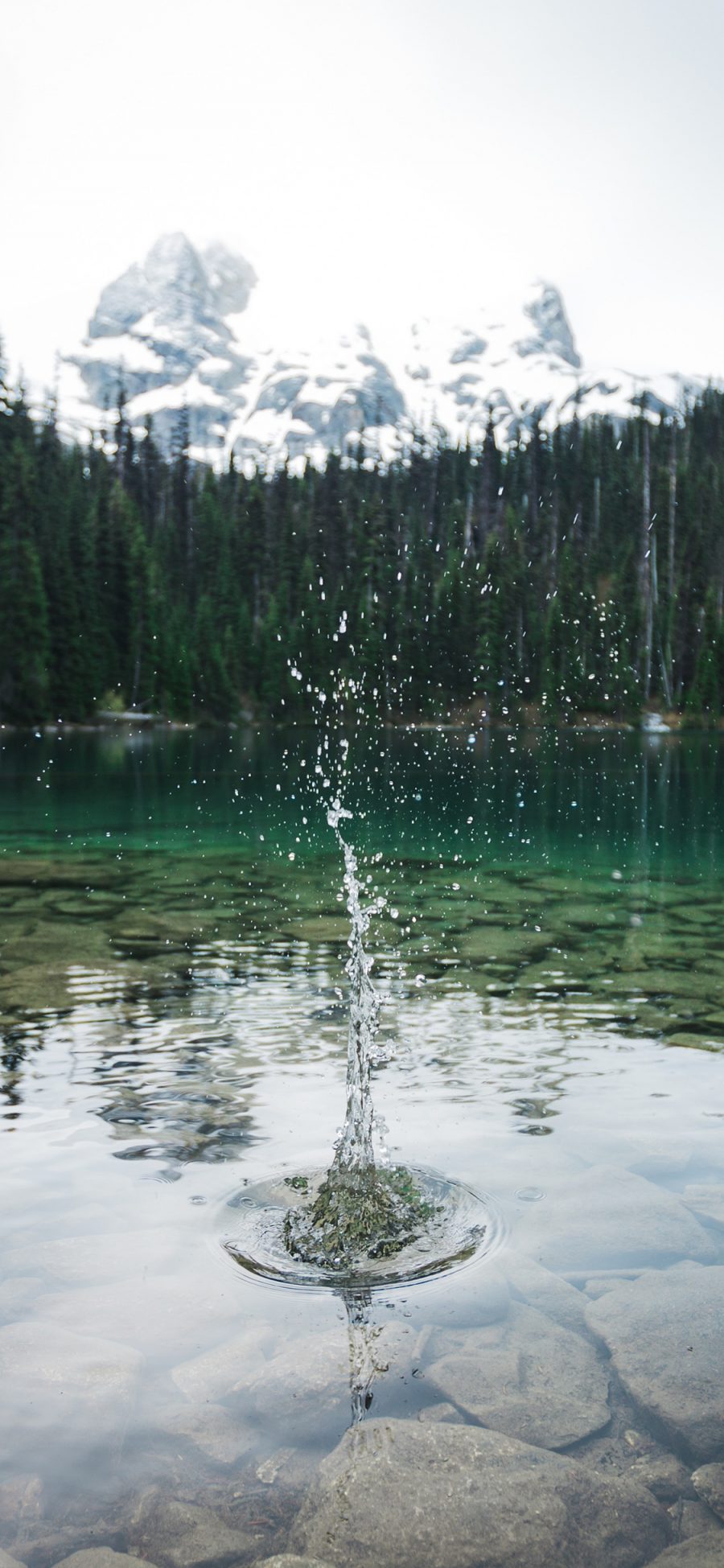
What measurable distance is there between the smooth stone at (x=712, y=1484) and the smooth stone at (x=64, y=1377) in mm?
2024

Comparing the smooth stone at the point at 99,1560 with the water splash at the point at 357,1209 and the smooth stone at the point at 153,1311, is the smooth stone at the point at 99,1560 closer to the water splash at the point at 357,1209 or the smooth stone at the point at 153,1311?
the smooth stone at the point at 153,1311

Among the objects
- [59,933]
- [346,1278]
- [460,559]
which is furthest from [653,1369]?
[460,559]

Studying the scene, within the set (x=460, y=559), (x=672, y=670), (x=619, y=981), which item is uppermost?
(x=460, y=559)

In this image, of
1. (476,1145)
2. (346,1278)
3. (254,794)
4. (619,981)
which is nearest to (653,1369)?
(346,1278)

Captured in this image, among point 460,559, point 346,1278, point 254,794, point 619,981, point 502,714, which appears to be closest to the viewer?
point 346,1278

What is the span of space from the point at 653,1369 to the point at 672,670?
83.8m

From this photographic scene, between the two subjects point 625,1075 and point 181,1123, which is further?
point 625,1075

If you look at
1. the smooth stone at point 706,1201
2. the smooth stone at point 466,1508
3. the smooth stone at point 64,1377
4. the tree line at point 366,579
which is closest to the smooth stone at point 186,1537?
the smooth stone at point 466,1508

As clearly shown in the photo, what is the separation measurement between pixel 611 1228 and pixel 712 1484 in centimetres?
193

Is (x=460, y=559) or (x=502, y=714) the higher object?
(x=460, y=559)

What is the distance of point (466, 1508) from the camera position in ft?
12.6

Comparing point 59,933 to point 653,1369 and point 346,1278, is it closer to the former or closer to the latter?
point 346,1278

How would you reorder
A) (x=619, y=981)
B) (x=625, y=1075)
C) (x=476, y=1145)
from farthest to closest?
(x=619, y=981) → (x=625, y=1075) → (x=476, y=1145)

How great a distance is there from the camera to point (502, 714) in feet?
266
